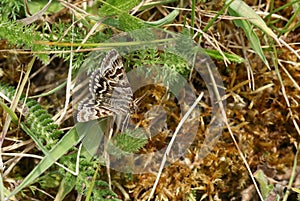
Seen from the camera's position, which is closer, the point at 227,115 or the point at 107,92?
the point at 107,92

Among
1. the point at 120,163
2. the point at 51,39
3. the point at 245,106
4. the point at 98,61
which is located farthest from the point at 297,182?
the point at 51,39

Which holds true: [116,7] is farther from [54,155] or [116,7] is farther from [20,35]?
[54,155]

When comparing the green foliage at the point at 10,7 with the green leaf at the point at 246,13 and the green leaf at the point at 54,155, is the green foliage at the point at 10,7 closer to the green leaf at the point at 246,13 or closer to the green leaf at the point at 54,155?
the green leaf at the point at 54,155

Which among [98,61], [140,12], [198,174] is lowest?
[198,174]

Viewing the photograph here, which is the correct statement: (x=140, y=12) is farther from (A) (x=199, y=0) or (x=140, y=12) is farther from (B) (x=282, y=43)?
(B) (x=282, y=43)

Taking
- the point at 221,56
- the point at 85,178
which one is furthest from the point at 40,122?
the point at 221,56

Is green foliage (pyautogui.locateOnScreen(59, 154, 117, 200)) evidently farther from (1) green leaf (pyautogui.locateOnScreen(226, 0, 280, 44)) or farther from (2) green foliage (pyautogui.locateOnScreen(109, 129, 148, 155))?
(1) green leaf (pyautogui.locateOnScreen(226, 0, 280, 44))

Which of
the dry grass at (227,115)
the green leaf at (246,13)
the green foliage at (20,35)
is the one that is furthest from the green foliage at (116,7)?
the green leaf at (246,13)
